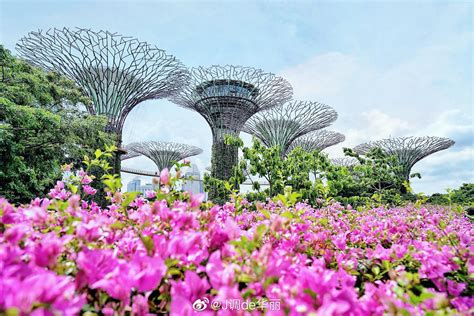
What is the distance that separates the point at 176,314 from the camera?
56 centimetres

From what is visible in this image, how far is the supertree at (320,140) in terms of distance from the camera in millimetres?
25812

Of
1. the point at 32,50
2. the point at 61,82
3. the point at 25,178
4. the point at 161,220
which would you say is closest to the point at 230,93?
the point at 61,82

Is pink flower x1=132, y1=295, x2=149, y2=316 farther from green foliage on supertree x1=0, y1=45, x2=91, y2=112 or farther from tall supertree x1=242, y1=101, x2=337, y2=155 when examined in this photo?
tall supertree x1=242, y1=101, x2=337, y2=155

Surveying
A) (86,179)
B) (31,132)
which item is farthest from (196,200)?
(31,132)

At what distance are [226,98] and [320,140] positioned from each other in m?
12.3

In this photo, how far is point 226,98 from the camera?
56.4 ft

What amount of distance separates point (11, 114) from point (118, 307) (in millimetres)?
7749

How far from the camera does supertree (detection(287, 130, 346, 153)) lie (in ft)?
84.7

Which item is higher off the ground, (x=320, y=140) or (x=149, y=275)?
(x=320, y=140)

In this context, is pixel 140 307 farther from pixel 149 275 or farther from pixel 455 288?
pixel 455 288

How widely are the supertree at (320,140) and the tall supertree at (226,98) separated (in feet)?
31.2

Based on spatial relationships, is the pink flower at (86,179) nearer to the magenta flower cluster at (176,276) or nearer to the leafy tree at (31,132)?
the magenta flower cluster at (176,276)

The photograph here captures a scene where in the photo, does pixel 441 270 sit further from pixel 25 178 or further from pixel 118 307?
pixel 25 178

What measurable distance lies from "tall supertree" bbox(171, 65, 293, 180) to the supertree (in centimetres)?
950
